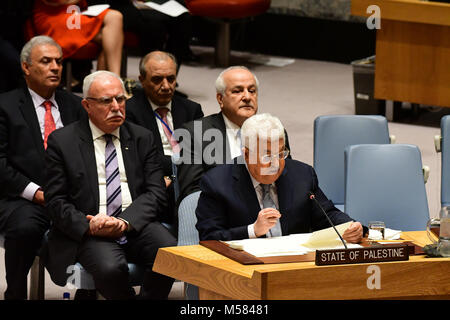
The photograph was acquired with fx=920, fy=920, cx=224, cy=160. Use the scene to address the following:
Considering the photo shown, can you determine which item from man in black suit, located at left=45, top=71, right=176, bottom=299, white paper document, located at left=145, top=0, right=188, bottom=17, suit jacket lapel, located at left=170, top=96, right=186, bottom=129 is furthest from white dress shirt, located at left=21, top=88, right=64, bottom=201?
white paper document, located at left=145, top=0, right=188, bottom=17

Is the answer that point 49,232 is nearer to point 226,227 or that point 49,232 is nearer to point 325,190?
point 226,227

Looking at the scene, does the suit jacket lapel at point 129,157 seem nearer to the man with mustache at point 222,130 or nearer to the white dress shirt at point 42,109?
the man with mustache at point 222,130

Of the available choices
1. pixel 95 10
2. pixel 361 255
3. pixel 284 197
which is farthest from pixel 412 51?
pixel 361 255

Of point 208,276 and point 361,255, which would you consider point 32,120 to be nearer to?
point 208,276

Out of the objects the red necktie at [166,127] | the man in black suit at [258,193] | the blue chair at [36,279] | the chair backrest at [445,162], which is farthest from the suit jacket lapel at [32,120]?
the chair backrest at [445,162]

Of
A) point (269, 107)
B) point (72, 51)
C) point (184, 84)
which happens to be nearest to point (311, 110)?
point (269, 107)

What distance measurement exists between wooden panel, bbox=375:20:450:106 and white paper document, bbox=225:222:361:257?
173 inches

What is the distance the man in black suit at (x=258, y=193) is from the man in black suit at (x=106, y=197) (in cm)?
57

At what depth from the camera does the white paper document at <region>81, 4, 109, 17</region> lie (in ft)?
23.0

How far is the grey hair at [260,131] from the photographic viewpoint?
11.7 ft

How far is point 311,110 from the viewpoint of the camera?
8.09 metres

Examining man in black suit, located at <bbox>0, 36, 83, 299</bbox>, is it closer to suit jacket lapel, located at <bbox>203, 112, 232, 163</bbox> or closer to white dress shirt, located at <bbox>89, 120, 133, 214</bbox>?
white dress shirt, located at <bbox>89, 120, 133, 214</bbox>

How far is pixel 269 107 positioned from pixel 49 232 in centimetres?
418
